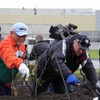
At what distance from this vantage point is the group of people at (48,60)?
6590 mm

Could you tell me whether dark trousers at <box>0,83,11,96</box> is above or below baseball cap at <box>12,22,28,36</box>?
below

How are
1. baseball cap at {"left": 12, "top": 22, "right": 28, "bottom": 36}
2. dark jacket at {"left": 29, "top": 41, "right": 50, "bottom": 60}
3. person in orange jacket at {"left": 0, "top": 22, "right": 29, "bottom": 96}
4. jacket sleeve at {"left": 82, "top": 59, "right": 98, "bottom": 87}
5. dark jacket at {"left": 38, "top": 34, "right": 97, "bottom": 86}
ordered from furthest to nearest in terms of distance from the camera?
dark jacket at {"left": 29, "top": 41, "right": 50, "bottom": 60} < jacket sleeve at {"left": 82, "top": 59, "right": 98, "bottom": 87} < baseball cap at {"left": 12, "top": 22, "right": 28, "bottom": 36} < dark jacket at {"left": 38, "top": 34, "right": 97, "bottom": 86} < person in orange jacket at {"left": 0, "top": 22, "right": 29, "bottom": 96}

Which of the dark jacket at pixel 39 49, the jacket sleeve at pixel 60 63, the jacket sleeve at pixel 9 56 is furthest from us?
the dark jacket at pixel 39 49

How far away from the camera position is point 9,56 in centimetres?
655

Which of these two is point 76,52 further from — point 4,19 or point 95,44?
point 4,19

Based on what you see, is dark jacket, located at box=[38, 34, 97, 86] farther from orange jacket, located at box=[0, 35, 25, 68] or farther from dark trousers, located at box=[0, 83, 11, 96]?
dark trousers, located at box=[0, 83, 11, 96]

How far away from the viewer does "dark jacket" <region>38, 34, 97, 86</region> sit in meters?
6.93

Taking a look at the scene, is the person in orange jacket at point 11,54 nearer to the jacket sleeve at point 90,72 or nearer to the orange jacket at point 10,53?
the orange jacket at point 10,53

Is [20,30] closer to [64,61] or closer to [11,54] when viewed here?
[11,54]

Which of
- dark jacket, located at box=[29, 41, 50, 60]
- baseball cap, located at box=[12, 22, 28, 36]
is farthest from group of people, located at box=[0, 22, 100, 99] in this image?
dark jacket, located at box=[29, 41, 50, 60]

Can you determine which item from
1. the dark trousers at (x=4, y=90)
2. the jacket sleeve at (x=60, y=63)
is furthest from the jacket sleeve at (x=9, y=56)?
the dark trousers at (x=4, y=90)

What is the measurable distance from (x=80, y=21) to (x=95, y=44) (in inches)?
630

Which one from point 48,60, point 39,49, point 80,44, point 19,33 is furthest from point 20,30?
point 39,49

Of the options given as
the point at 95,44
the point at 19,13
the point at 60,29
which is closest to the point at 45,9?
the point at 19,13
